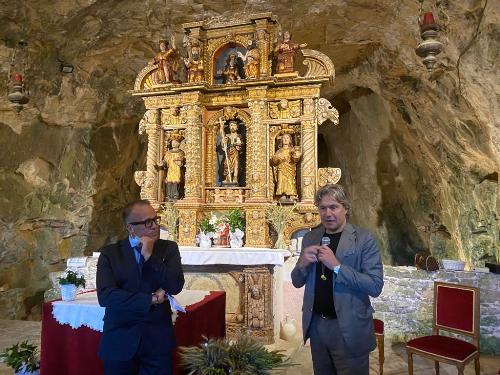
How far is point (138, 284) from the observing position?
8.50 feet

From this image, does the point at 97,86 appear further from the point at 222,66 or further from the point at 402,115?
the point at 402,115

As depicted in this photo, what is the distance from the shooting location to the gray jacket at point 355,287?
2.51 meters

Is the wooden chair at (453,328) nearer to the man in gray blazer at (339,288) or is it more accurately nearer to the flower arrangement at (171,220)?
the man in gray blazer at (339,288)

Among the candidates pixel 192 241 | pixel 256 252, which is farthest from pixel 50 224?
pixel 256 252

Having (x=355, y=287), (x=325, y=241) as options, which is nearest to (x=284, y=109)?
(x=325, y=241)

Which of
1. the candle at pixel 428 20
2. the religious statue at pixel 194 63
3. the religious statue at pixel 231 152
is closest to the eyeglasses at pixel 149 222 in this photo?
the candle at pixel 428 20

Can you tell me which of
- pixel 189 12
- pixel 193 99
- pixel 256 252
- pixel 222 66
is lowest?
pixel 256 252

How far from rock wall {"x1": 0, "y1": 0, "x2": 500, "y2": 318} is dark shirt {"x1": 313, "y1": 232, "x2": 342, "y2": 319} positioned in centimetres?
509

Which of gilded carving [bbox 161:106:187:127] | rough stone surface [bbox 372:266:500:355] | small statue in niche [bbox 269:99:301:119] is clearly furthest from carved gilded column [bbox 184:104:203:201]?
rough stone surface [bbox 372:266:500:355]

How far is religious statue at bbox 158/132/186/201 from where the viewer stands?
25.4 feet

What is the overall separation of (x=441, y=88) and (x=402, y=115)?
2417mm

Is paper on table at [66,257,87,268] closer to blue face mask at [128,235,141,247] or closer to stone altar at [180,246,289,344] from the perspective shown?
stone altar at [180,246,289,344]

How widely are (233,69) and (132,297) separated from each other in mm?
6209

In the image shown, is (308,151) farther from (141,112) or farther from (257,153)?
(141,112)
